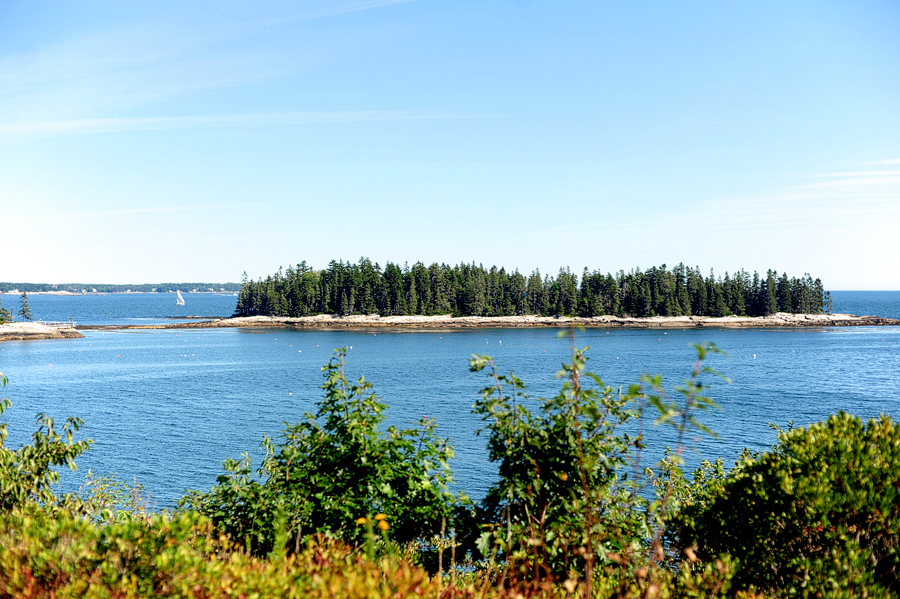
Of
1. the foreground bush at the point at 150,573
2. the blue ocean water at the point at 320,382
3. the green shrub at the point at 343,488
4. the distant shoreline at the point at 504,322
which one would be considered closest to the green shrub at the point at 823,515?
the green shrub at the point at 343,488

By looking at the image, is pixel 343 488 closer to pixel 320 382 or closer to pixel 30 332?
pixel 320 382

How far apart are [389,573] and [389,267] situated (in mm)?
185622

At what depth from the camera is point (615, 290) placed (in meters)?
189

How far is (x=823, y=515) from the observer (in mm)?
7910

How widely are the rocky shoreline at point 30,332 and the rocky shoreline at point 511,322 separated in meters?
34.5

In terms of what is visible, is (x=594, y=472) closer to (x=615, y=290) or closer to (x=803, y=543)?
(x=803, y=543)

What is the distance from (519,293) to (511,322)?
661 inches

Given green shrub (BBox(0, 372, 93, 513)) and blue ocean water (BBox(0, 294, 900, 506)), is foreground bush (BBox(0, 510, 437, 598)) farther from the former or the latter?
blue ocean water (BBox(0, 294, 900, 506))

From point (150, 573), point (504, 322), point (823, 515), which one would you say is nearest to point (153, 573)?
point (150, 573)

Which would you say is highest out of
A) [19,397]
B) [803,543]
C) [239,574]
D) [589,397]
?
[589,397]

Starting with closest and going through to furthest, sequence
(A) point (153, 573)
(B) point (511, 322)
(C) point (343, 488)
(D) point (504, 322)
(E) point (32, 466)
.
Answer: (A) point (153, 573) → (C) point (343, 488) → (E) point (32, 466) → (D) point (504, 322) → (B) point (511, 322)

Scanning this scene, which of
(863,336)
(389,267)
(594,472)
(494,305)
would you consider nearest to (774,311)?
(863,336)

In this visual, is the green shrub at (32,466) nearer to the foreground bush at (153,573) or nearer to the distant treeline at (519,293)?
the foreground bush at (153,573)

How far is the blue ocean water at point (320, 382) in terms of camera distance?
43.1m
